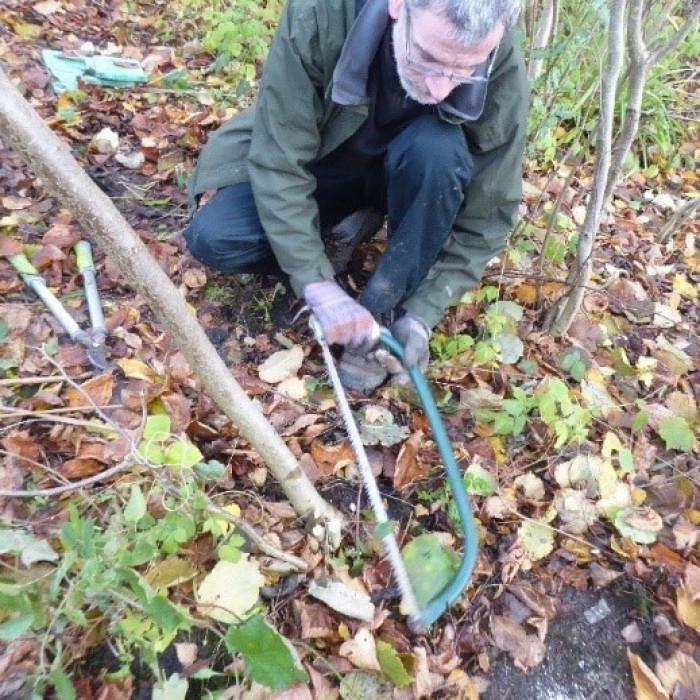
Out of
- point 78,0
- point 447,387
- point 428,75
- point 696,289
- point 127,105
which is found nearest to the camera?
point 428,75

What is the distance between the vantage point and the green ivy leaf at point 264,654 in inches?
45.1

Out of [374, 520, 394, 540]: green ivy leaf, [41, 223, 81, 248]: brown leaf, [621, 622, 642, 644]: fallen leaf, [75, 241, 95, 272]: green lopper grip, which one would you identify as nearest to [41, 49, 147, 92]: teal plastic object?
[41, 223, 81, 248]: brown leaf

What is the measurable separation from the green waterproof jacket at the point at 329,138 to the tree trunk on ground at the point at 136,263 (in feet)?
2.38

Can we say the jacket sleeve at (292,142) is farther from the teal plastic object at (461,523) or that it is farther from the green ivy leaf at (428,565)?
the green ivy leaf at (428,565)

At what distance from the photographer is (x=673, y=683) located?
1557 mm

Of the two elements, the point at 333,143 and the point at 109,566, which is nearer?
the point at 109,566

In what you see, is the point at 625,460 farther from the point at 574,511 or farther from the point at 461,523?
the point at 461,523

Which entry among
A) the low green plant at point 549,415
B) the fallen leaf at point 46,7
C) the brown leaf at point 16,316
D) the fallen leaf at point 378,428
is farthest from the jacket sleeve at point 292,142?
the fallen leaf at point 46,7

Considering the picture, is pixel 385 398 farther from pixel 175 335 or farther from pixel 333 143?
pixel 175 335

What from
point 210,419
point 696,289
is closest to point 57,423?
point 210,419

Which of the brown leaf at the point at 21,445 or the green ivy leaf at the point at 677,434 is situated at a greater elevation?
the green ivy leaf at the point at 677,434

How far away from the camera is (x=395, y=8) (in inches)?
65.4

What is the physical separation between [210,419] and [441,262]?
97 centimetres

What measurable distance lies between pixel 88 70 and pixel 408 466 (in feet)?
8.65
